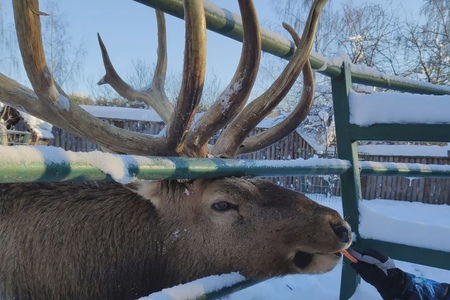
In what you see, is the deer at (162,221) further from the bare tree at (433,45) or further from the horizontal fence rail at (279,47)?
the bare tree at (433,45)

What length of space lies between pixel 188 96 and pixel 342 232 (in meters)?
0.83

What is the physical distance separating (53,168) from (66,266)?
0.85 m

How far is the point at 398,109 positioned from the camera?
86.7 inches

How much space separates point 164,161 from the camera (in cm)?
116

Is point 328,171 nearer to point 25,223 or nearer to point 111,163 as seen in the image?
point 111,163

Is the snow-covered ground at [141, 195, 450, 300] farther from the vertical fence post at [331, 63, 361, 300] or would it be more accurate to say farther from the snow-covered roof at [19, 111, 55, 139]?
the snow-covered roof at [19, 111, 55, 139]

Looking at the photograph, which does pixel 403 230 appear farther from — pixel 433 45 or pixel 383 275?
pixel 433 45

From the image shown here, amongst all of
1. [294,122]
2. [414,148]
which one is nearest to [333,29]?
[414,148]

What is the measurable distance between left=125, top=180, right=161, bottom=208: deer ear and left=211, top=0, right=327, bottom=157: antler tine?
0.37 meters

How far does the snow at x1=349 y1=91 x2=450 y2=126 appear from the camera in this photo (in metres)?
2.08

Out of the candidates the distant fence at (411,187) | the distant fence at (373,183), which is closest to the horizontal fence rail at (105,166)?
the distant fence at (373,183)

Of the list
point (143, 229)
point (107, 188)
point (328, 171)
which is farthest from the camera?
point (328, 171)

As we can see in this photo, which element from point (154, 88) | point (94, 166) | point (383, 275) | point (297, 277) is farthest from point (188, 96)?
point (297, 277)

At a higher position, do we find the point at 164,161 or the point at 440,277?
the point at 164,161
